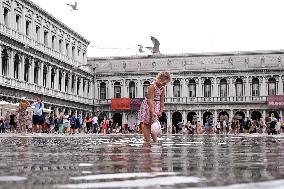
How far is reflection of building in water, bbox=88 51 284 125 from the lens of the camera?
53531 millimetres

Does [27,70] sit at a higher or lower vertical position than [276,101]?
higher

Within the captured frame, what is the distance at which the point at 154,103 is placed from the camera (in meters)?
8.57

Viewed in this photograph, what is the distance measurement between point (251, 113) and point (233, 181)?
52830 mm

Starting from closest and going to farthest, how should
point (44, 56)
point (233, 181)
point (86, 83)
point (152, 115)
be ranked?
point (233, 181)
point (152, 115)
point (44, 56)
point (86, 83)

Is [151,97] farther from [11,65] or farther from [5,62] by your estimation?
[11,65]

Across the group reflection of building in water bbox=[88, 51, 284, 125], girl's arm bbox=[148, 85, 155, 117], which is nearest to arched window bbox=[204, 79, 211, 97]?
reflection of building in water bbox=[88, 51, 284, 125]

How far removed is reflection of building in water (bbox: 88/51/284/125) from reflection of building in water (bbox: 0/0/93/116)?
16.1 ft

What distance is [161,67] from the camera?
5647 centimetres

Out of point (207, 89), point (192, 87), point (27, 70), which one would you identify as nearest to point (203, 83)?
point (207, 89)

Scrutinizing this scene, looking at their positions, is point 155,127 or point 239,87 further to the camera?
point 239,87

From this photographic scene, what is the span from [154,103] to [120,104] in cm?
4709

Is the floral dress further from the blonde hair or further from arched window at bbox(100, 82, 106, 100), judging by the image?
arched window at bbox(100, 82, 106, 100)

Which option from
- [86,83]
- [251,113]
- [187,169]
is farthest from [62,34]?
[187,169]

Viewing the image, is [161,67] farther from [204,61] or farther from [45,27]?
[45,27]
